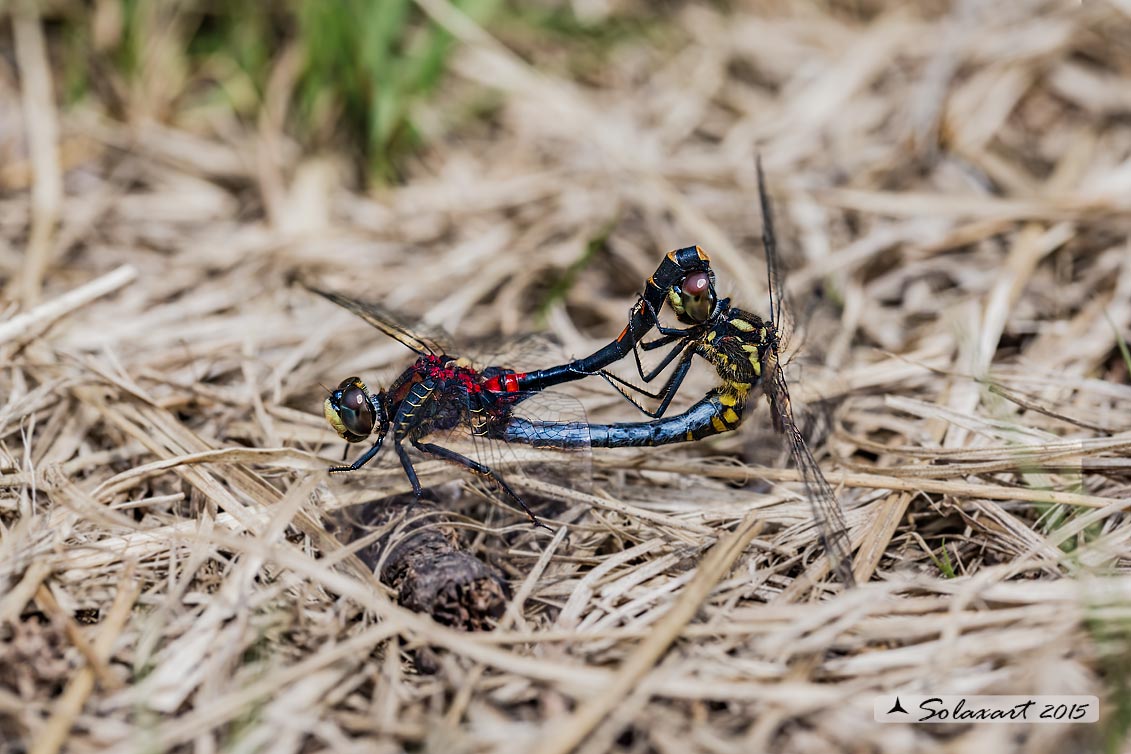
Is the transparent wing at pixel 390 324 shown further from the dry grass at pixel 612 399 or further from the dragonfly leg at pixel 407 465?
the dragonfly leg at pixel 407 465

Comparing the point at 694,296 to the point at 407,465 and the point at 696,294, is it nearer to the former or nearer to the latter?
the point at 696,294

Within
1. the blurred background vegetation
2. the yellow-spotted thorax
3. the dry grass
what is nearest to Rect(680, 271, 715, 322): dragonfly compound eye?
the yellow-spotted thorax

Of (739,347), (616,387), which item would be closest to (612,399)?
(616,387)

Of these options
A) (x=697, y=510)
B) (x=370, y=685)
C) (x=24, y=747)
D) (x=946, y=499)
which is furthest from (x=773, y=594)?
(x=24, y=747)

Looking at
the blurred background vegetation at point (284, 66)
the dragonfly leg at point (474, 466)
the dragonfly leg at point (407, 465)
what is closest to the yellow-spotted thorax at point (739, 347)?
the dragonfly leg at point (474, 466)

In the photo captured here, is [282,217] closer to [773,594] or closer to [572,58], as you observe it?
[572,58]

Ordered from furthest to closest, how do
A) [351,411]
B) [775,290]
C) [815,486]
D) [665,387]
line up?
[775,290], [665,387], [351,411], [815,486]
